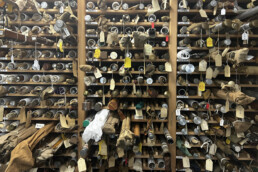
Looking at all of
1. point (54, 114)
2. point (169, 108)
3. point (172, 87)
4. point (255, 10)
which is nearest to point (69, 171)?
point (54, 114)

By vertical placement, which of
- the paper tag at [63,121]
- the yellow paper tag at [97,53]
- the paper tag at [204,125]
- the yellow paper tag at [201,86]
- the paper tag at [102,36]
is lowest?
the paper tag at [204,125]

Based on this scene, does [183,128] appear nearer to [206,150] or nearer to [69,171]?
[206,150]

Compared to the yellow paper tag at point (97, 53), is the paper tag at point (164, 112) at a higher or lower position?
lower

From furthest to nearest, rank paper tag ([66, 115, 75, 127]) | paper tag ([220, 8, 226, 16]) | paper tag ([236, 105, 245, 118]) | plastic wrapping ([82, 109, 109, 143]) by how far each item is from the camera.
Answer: paper tag ([66, 115, 75, 127])
paper tag ([220, 8, 226, 16])
paper tag ([236, 105, 245, 118])
plastic wrapping ([82, 109, 109, 143])

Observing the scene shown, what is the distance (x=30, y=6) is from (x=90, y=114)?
4.64 ft

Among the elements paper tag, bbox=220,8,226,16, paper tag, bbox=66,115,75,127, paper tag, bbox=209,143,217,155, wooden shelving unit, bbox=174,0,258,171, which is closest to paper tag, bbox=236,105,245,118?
wooden shelving unit, bbox=174,0,258,171

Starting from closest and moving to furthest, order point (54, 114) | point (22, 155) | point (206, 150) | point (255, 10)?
point (22, 155) → point (255, 10) → point (206, 150) → point (54, 114)

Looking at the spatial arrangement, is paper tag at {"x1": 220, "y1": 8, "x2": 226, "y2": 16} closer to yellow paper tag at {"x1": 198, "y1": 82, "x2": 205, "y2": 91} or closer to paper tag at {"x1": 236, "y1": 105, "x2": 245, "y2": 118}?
yellow paper tag at {"x1": 198, "y1": 82, "x2": 205, "y2": 91}

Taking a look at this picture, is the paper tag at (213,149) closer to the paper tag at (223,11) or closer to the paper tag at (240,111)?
the paper tag at (240,111)

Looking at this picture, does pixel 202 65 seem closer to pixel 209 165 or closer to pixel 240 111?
pixel 240 111

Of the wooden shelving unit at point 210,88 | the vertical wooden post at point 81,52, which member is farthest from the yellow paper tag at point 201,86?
the vertical wooden post at point 81,52

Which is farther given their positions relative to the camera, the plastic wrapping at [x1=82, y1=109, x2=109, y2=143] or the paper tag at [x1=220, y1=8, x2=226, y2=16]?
the paper tag at [x1=220, y1=8, x2=226, y2=16]

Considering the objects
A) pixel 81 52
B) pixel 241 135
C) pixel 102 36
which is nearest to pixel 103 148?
pixel 81 52

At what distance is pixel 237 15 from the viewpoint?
157cm
